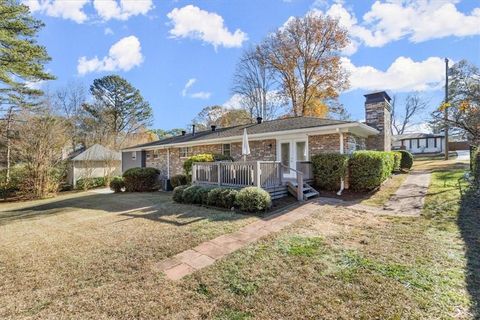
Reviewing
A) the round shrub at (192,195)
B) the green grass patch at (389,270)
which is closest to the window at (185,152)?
the round shrub at (192,195)

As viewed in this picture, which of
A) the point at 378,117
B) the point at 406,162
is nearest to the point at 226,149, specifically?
the point at 378,117

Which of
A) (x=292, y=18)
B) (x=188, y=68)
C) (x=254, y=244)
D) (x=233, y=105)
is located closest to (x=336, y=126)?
(x=254, y=244)

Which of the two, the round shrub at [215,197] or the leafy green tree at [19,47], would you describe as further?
the leafy green tree at [19,47]

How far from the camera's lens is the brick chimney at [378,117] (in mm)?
13703

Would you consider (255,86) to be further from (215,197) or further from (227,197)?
(227,197)

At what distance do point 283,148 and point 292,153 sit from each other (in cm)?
62

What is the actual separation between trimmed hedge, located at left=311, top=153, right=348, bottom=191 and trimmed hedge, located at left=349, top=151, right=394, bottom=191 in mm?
423

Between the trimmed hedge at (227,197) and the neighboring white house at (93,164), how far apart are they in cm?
1525

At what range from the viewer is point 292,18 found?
75.4ft

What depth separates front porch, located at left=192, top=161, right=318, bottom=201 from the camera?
8.55 meters

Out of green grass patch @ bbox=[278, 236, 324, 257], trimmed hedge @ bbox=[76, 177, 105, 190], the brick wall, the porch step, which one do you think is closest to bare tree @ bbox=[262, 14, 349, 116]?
the brick wall

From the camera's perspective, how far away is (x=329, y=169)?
10.1 metres

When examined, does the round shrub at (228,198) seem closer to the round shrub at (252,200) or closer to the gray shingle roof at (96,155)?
the round shrub at (252,200)

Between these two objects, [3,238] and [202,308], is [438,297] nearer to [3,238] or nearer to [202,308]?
[202,308]
